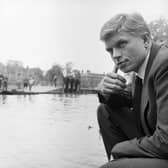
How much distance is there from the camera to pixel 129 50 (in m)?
2.22

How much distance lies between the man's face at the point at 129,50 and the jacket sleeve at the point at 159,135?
0.71ft

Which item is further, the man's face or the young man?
the man's face

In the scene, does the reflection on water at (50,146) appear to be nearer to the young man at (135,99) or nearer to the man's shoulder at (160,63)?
the young man at (135,99)

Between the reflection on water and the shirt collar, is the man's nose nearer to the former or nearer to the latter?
the shirt collar

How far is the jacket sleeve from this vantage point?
192 cm

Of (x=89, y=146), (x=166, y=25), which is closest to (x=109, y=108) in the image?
(x=89, y=146)

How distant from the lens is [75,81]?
37281 millimetres

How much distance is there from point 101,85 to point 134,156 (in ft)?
1.67

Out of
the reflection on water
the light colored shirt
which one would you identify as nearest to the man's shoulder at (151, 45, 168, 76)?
the light colored shirt

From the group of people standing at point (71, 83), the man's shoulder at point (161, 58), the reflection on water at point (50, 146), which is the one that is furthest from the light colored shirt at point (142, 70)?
the group of people standing at point (71, 83)

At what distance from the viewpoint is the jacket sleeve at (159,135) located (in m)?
1.92

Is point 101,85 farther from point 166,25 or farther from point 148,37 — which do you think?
point 166,25

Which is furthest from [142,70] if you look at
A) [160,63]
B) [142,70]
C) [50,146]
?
[50,146]

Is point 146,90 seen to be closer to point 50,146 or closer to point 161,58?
point 161,58
